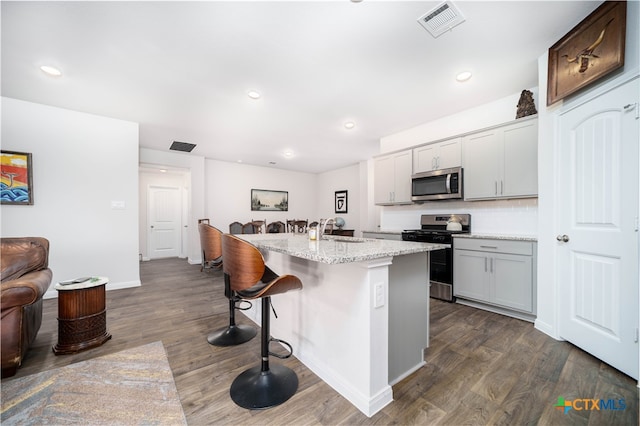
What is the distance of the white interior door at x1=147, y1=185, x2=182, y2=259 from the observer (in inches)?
253

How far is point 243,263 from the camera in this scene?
1.42m

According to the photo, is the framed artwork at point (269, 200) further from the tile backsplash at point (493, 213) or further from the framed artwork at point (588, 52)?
the framed artwork at point (588, 52)

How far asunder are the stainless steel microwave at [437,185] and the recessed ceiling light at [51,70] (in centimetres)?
432

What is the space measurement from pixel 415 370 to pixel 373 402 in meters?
0.55

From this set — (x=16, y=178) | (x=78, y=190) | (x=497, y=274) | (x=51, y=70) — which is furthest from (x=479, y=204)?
(x=16, y=178)

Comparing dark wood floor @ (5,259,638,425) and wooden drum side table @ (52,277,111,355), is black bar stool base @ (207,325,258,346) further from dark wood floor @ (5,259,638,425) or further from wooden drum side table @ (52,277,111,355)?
wooden drum side table @ (52,277,111,355)

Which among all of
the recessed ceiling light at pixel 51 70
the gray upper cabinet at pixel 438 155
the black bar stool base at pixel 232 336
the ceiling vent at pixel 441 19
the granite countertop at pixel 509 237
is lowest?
the black bar stool base at pixel 232 336

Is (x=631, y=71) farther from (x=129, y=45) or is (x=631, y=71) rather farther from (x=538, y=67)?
(x=129, y=45)

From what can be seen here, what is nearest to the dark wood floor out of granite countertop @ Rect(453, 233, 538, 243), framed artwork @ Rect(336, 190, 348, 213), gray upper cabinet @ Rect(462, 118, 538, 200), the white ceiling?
granite countertop @ Rect(453, 233, 538, 243)

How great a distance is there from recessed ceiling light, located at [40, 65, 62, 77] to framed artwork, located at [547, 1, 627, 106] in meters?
4.65

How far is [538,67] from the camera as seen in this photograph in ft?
7.94

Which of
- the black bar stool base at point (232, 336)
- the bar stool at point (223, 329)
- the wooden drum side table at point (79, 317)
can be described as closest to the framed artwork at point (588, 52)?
the bar stool at point (223, 329)

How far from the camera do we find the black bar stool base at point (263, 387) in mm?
1458

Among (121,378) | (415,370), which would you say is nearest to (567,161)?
(415,370)
